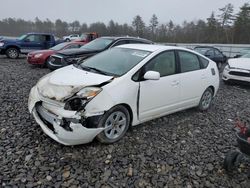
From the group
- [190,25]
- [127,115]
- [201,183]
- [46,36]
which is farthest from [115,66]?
[190,25]

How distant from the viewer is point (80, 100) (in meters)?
2.97

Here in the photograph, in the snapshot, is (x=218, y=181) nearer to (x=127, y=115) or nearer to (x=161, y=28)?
(x=127, y=115)

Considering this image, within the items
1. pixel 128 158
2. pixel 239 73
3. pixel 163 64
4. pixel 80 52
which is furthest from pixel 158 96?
pixel 239 73

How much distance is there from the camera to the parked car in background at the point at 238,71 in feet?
25.3

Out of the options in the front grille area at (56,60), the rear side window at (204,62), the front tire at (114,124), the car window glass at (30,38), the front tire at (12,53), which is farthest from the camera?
the car window glass at (30,38)

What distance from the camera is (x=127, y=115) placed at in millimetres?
3455

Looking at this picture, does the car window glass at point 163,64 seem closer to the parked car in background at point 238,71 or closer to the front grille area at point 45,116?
the front grille area at point 45,116

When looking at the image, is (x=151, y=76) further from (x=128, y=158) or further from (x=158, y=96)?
(x=128, y=158)

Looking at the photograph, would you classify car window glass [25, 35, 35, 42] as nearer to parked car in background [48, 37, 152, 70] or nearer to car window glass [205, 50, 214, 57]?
parked car in background [48, 37, 152, 70]

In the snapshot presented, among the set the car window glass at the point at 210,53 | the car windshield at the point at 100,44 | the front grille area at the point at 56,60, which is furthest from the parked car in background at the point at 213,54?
the front grille area at the point at 56,60

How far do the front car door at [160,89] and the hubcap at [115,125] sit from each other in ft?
1.23

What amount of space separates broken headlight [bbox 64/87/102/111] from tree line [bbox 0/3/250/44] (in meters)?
38.6

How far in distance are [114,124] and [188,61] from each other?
2284 millimetres

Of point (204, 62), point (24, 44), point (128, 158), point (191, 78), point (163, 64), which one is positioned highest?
point (163, 64)
